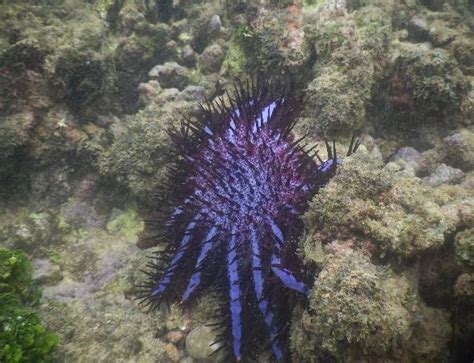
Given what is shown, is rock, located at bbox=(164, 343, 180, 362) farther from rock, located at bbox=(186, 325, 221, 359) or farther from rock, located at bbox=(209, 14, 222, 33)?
rock, located at bbox=(209, 14, 222, 33)

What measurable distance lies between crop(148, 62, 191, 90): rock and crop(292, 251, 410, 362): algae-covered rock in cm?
444

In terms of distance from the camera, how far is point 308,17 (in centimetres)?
502

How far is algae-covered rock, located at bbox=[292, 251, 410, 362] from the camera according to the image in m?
2.20

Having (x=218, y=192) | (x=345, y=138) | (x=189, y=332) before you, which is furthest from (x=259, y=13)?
(x=189, y=332)

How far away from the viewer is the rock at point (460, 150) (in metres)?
4.21

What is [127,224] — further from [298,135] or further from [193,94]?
[298,135]

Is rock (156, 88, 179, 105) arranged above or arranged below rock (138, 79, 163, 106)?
below

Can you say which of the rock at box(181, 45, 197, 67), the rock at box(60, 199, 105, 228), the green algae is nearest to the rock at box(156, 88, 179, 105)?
the rock at box(181, 45, 197, 67)

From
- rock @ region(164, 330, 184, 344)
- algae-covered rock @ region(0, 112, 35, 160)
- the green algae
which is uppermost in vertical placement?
algae-covered rock @ region(0, 112, 35, 160)

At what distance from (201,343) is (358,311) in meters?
1.90

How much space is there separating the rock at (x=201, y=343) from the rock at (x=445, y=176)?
106 inches

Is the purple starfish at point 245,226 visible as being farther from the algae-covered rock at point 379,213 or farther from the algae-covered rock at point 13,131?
the algae-covered rock at point 13,131

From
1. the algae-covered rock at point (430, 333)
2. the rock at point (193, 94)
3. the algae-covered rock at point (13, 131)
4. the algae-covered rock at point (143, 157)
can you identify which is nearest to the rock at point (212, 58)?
the rock at point (193, 94)

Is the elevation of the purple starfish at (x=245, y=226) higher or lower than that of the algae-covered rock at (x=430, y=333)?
higher
